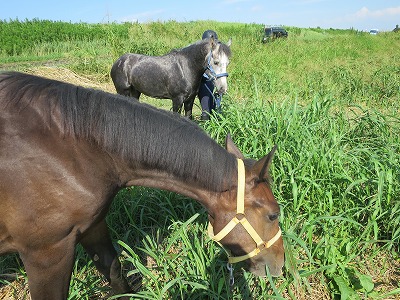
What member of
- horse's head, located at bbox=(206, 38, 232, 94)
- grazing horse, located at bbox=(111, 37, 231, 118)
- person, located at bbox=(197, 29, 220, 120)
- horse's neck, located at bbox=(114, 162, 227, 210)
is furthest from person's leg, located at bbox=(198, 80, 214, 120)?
horse's neck, located at bbox=(114, 162, 227, 210)

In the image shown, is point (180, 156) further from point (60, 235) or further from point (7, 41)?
point (7, 41)

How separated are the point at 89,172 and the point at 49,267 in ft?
1.81

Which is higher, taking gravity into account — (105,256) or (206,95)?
(206,95)

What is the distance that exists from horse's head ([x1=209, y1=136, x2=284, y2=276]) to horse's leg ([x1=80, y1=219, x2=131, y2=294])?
0.84 metres

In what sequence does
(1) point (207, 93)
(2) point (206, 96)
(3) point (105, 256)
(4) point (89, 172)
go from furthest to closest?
(1) point (207, 93)
(2) point (206, 96)
(3) point (105, 256)
(4) point (89, 172)

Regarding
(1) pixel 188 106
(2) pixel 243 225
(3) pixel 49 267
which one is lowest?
(1) pixel 188 106

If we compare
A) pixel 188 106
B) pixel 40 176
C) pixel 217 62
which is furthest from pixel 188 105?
pixel 40 176

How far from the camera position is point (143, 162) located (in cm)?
185

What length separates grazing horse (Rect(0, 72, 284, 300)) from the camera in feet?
5.39

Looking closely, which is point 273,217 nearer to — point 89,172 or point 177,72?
point 89,172

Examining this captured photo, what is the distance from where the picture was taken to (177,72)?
19.0ft

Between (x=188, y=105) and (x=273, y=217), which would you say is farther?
(x=188, y=105)

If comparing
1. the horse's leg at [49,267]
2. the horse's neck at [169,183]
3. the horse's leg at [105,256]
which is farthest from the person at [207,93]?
the horse's leg at [49,267]

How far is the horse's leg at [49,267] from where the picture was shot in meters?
1.71
